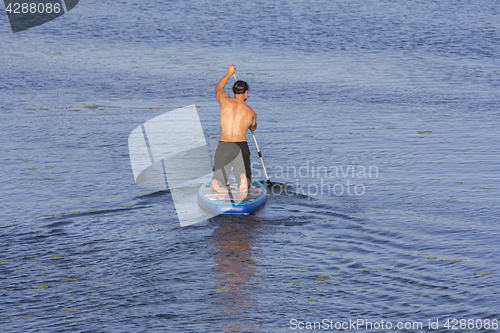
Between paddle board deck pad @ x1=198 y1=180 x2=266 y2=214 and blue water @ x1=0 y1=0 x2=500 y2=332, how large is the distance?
276 mm

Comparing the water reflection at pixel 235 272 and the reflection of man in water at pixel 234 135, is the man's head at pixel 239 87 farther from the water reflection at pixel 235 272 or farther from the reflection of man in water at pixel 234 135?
the water reflection at pixel 235 272

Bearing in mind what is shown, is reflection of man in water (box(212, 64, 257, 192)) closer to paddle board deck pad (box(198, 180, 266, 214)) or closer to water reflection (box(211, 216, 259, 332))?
paddle board deck pad (box(198, 180, 266, 214))

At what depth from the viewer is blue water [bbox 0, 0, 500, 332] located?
7910 millimetres

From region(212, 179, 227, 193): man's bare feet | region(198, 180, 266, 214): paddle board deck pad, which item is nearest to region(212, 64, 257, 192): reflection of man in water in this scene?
region(212, 179, 227, 193): man's bare feet

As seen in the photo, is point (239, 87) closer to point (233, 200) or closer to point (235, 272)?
point (233, 200)

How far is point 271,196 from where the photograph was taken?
12562mm

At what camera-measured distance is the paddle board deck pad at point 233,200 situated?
36.8 ft

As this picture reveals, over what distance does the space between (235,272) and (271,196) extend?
3.96m

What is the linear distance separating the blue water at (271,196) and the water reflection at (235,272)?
0.12ft

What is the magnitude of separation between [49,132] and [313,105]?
9.74 meters

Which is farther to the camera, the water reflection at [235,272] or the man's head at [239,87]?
the man's head at [239,87]

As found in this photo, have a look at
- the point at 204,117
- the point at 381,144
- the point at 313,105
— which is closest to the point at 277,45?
the point at 313,105

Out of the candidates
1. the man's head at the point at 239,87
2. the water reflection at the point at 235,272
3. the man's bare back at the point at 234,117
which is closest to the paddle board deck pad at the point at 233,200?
the water reflection at the point at 235,272

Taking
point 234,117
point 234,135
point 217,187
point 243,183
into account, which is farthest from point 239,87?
point 217,187
